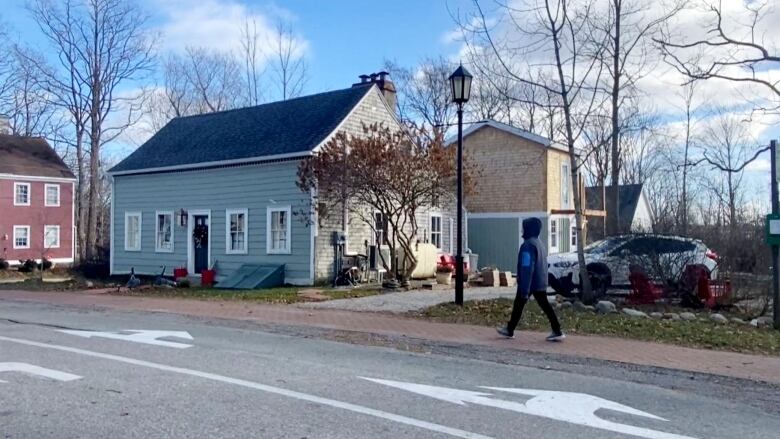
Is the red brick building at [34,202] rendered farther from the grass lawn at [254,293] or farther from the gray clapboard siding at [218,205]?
the grass lawn at [254,293]

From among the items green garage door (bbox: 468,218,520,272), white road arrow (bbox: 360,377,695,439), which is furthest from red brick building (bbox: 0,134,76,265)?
white road arrow (bbox: 360,377,695,439)

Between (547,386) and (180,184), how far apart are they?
19.5 meters

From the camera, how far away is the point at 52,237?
145 feet

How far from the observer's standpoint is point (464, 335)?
11.2m

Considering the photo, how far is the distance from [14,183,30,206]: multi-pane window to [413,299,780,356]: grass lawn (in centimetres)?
3643

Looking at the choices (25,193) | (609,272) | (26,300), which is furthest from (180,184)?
(25,193)

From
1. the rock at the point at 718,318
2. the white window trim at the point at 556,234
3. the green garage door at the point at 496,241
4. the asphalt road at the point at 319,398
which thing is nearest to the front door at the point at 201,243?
the green garage door at the point at 496,241

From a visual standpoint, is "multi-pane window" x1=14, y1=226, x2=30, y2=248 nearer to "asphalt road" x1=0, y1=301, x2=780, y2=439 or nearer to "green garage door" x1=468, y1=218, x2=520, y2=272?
"green garage door" x1=468, y1=218, x2=520, y2=272

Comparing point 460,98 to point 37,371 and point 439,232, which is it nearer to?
point 37,371

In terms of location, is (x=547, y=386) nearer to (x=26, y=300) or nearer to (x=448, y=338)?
(x=448, y=338)

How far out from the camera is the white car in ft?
46.6

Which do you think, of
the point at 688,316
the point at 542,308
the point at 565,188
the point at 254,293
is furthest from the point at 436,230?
the point at 542,308

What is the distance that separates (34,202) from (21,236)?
222 cm

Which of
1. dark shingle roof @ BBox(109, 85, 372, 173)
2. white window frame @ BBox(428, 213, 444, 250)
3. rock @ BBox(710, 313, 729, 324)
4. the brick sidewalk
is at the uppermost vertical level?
dark shingle roof @ BBox(109, 85, 372, 173)
